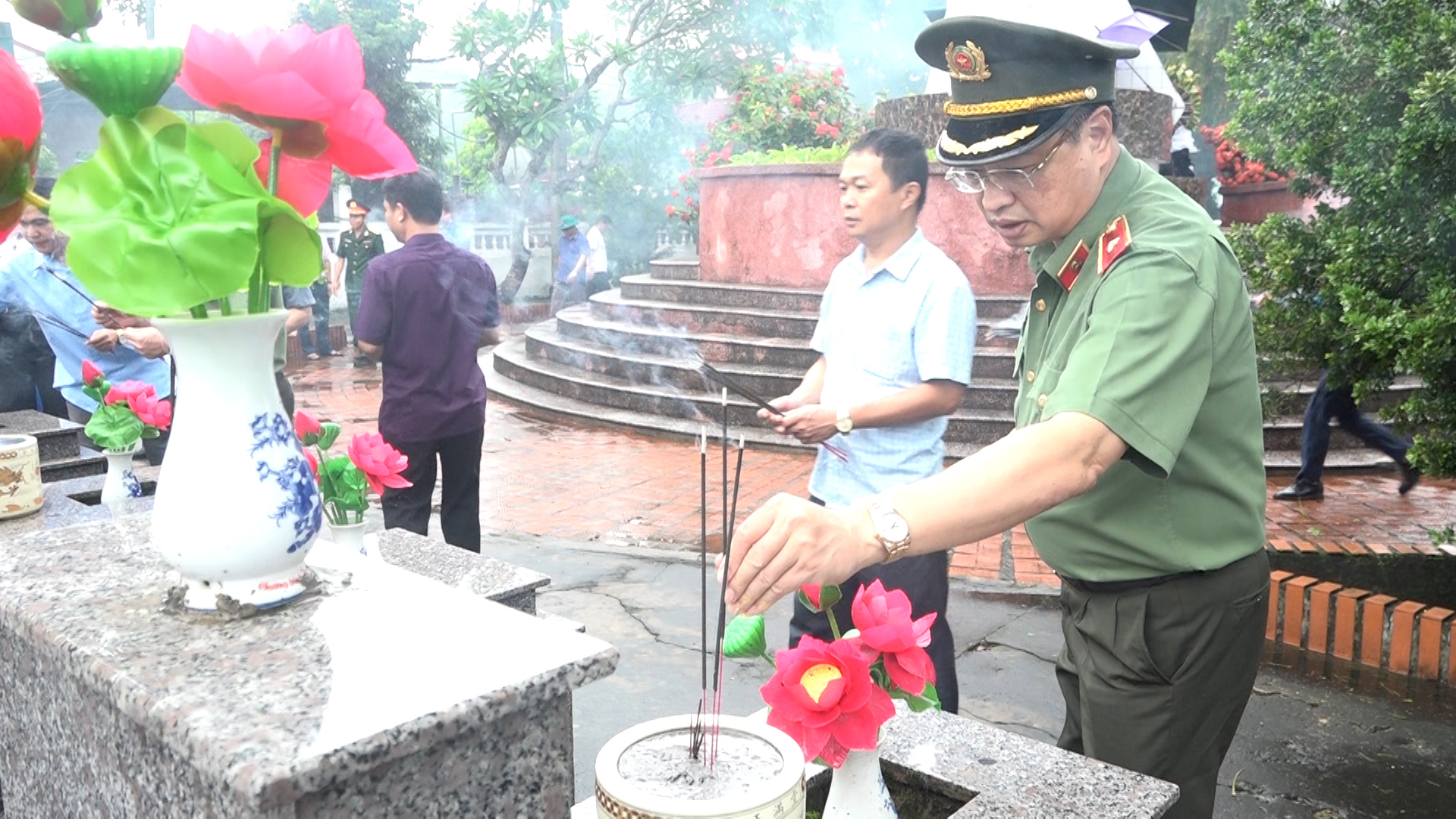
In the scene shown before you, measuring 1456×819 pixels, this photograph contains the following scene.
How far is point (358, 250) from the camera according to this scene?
11750mm

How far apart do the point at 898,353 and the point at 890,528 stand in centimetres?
179

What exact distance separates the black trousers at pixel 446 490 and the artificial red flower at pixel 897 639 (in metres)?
3.23

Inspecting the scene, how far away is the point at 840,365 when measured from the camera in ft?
10.9

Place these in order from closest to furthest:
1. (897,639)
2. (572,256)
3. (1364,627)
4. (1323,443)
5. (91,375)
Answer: (897,639) → (91,375) → (1364,627) → (1323,443) → (572,256)

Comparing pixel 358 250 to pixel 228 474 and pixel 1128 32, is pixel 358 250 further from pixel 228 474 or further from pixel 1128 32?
pixel 228 474

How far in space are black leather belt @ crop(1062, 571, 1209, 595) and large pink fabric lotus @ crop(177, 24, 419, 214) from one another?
1.44m

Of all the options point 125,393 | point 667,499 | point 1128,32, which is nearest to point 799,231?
point 667,499

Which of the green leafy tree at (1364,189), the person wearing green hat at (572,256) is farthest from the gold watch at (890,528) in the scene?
the person wearing green hat at (572,256)

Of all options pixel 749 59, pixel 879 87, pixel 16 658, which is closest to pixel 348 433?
pixel 16 658

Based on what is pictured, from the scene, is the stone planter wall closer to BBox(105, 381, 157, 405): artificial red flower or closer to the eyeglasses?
BBox(105, 381, 157, 405): artificial red flower

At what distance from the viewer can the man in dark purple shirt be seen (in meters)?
4.31

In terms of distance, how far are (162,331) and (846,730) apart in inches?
36.2

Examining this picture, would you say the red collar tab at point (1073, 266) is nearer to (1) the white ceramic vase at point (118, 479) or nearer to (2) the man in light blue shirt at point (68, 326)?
(1) the white ceramic vase at point (118, 479)

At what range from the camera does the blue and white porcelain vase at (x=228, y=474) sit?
120cm
